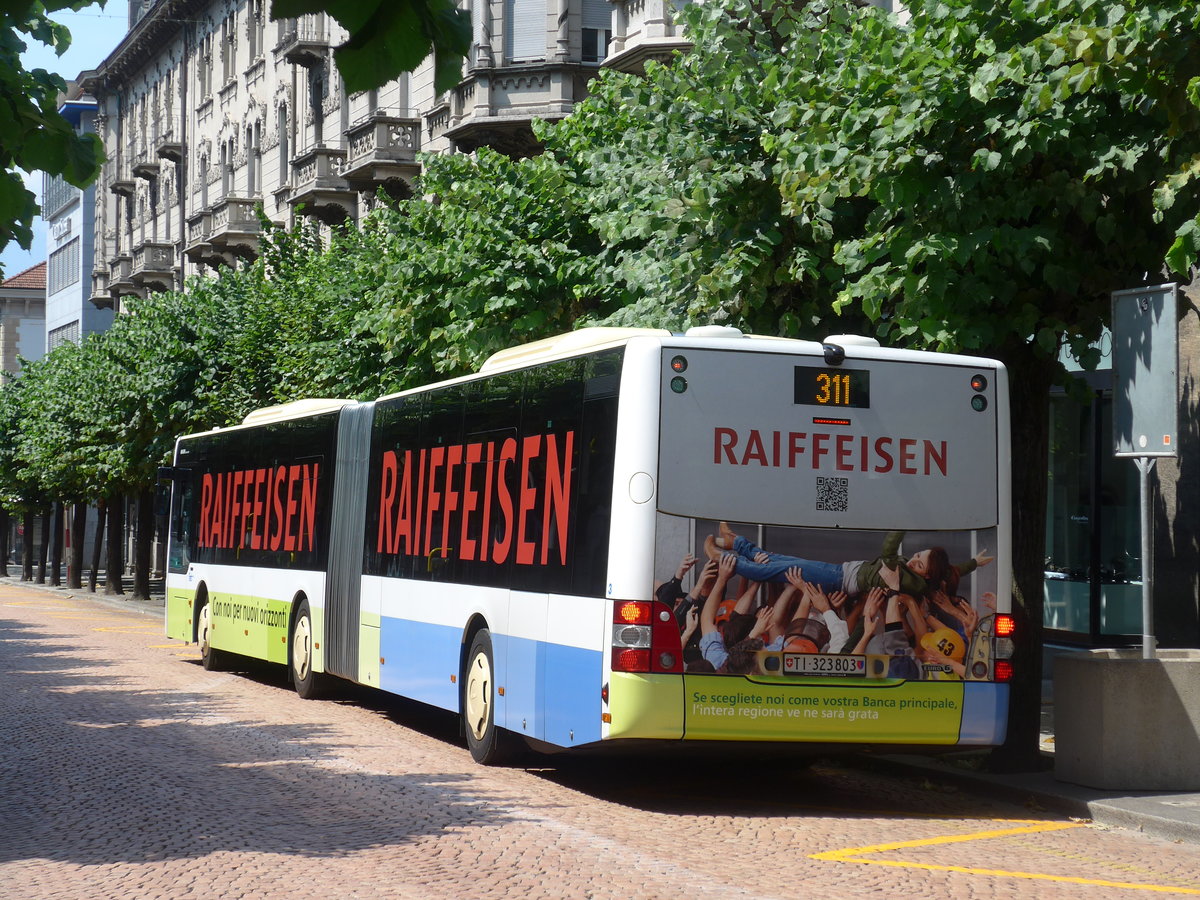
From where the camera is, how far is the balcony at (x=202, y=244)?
52.3 meters

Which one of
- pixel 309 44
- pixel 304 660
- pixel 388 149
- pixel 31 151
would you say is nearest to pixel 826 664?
pixel 31 151

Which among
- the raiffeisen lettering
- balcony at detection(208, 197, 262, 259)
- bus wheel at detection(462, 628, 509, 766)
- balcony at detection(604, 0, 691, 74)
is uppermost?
balcony at detection(208, 197, 262, 259)

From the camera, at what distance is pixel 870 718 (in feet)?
35.2

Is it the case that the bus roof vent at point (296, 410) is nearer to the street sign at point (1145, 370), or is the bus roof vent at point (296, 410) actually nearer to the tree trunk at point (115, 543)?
the street sign at point (1145, 370)

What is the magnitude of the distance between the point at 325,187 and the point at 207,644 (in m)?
20.3

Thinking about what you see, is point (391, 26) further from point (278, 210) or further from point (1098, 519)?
point (278, 210)

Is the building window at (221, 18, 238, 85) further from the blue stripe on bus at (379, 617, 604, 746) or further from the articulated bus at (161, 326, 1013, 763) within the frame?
the articulated bus at (161, 326, 1013, 763)

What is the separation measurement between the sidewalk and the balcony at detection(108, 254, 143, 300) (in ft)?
179

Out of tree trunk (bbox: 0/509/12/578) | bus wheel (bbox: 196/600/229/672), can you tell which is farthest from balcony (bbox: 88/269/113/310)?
bus wheel (bbox: 196/600/229/672)

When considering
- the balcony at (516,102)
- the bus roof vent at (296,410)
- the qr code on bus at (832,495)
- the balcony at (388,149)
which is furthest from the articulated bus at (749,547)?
the balcony at (388,149)

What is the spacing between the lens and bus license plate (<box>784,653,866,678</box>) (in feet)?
34.7

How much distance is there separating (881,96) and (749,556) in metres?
3.65

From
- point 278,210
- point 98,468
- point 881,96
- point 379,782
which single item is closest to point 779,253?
point 881,96

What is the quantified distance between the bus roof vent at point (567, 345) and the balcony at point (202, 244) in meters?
39.6
